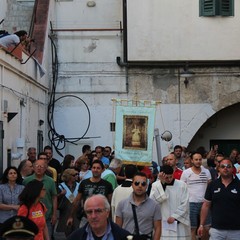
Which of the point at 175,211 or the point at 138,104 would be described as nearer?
the point at 175,211

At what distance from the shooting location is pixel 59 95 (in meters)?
22.9

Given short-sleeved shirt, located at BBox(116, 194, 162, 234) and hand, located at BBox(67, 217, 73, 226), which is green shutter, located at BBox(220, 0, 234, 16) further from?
short-sleeved shirt, located at BBox(116, 194, 162, 234)

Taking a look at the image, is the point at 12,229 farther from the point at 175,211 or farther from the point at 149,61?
the point at 149,61

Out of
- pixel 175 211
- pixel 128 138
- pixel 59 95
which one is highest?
pixel 59 95

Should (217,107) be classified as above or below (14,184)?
above

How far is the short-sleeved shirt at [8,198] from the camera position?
10.8m

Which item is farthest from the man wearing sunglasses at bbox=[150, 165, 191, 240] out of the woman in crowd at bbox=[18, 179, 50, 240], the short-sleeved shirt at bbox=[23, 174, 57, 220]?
the woman in crowd at bbox=[18, 179, 50, 240]

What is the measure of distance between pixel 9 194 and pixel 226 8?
1328 cm

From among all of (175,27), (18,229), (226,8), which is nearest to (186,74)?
(175,27)

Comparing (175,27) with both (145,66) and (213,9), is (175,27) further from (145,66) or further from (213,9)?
(145,66)

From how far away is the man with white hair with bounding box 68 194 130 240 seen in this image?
20.2ft

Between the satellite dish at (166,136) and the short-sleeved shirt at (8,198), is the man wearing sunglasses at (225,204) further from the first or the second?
the satellite dish at (166,136)

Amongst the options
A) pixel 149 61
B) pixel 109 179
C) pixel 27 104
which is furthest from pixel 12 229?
pixel 149 61

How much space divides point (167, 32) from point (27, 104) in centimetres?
521
